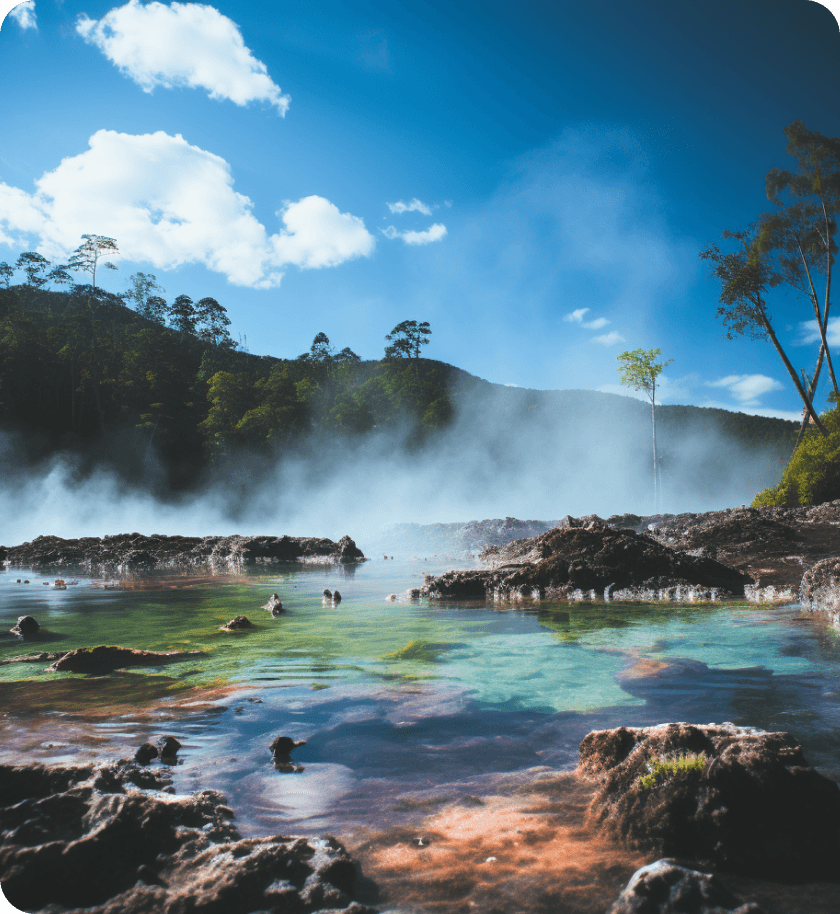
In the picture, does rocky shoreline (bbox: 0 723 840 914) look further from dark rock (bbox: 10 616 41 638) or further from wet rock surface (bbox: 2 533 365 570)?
wet rock surface (bbox: 2 533 365 570)

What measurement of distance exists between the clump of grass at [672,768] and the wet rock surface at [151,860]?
1.10 m

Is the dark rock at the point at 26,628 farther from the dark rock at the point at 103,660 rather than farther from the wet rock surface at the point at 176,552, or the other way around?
the wet rock surface at the point at 176,552

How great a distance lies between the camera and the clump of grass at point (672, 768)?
1927mm

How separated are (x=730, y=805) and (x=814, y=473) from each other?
1832cm

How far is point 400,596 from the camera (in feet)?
31.3

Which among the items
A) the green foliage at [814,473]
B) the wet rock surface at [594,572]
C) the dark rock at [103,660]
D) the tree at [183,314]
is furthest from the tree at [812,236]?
the tree at [183,314]

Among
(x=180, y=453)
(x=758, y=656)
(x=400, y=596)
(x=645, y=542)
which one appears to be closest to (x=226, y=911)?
(x=758, y=656)

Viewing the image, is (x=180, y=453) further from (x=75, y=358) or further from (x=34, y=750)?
(x=34, y=750)

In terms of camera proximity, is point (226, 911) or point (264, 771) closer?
point (226, 911)

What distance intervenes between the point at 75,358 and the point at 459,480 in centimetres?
3734

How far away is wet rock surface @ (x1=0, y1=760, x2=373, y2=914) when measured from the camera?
153 centimetres

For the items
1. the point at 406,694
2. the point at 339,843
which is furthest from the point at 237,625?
the point at 339,843

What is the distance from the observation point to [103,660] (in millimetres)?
4648

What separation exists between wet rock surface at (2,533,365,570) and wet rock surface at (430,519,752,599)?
11.3 meters
